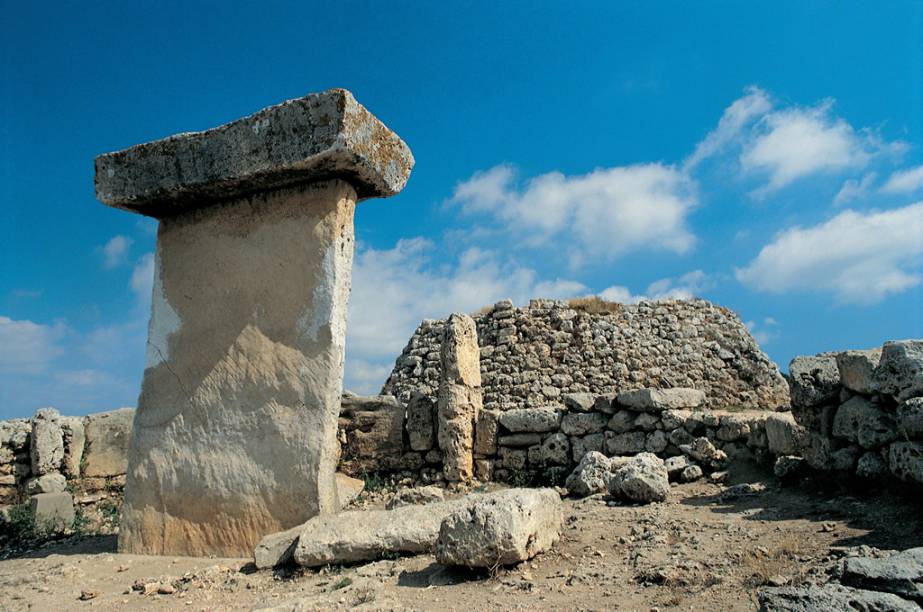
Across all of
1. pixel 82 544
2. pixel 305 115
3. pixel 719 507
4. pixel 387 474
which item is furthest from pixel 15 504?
pixel 719 507

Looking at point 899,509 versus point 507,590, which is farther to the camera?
point 899,509

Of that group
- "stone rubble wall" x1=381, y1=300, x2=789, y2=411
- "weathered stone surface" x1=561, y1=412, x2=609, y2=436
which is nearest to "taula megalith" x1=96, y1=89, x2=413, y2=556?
"weathered stone surface" x1=561, y1=412, x2=609, y2=436

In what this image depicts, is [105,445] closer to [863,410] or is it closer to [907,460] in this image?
[863,410]

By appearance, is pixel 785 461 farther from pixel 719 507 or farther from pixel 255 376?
pixel 255 376

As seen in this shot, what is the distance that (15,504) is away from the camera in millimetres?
7523

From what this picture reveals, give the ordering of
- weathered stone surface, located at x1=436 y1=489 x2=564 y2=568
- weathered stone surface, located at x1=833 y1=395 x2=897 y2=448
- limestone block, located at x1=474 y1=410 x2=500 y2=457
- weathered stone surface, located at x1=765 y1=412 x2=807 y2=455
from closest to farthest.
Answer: weathered stone surface, located at x1=436 y1=489 x2=564 y2=568 → weathered stone surface, located at x1=833 y1=395 x2=897 y2=448 → weathered stone surface, located at x1=765 y1=412 x2=807 y2=455 → limestone block, located at x1=474 y1=410 x2=500 y2=457

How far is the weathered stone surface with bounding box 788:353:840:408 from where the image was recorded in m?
5.24

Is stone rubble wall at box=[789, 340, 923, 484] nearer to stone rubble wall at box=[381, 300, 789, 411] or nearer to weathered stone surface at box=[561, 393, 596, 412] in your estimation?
weathered stone surface at box=[561, 393, 596, 412]

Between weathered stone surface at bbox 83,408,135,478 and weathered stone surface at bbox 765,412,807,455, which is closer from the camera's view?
weathered stone surface at bbox 765,412,807,455

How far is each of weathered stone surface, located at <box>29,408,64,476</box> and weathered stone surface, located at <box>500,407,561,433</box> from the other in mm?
5176

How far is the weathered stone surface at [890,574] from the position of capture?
259 centimetres

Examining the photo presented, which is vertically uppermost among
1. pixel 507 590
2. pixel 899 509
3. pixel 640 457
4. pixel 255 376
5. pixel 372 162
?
pixel 372 162

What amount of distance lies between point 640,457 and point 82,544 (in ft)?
16.3

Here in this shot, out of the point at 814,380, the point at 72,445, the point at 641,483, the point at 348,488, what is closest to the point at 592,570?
the point at 641,483
